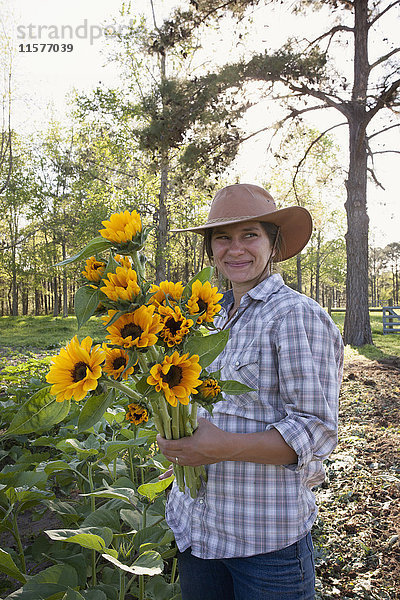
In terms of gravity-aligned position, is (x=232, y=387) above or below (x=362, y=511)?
above

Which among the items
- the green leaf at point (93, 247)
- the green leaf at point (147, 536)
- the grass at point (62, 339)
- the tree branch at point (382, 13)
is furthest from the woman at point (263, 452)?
the tree branch at point (382, 13)

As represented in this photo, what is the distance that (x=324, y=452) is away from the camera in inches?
43.0

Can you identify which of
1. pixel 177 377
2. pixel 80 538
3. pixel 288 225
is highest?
pixel 288 225

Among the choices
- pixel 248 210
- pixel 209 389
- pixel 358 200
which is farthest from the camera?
pixel 358 200

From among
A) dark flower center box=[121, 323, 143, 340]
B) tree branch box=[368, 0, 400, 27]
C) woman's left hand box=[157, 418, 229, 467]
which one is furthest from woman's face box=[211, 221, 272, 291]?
tree branch box=[368, 0, 400, 27]

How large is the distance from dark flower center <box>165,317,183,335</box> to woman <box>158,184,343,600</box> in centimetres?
27

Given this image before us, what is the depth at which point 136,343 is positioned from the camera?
803 millimetres

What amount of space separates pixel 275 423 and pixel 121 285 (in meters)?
0.51

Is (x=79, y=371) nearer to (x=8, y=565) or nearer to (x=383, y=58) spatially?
(x=8, y=565)

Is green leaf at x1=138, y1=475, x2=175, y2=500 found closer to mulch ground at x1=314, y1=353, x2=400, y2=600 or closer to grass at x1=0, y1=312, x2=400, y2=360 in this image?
mulch ground at x1=314, y1=353, x2=400, y2=600

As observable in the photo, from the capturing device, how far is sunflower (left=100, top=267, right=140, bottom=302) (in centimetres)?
81

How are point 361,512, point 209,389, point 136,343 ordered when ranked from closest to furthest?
point 136,343
point 209,389
point 361,512

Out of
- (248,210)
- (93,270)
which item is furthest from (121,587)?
(248,210)

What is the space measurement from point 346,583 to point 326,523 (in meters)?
0.57
